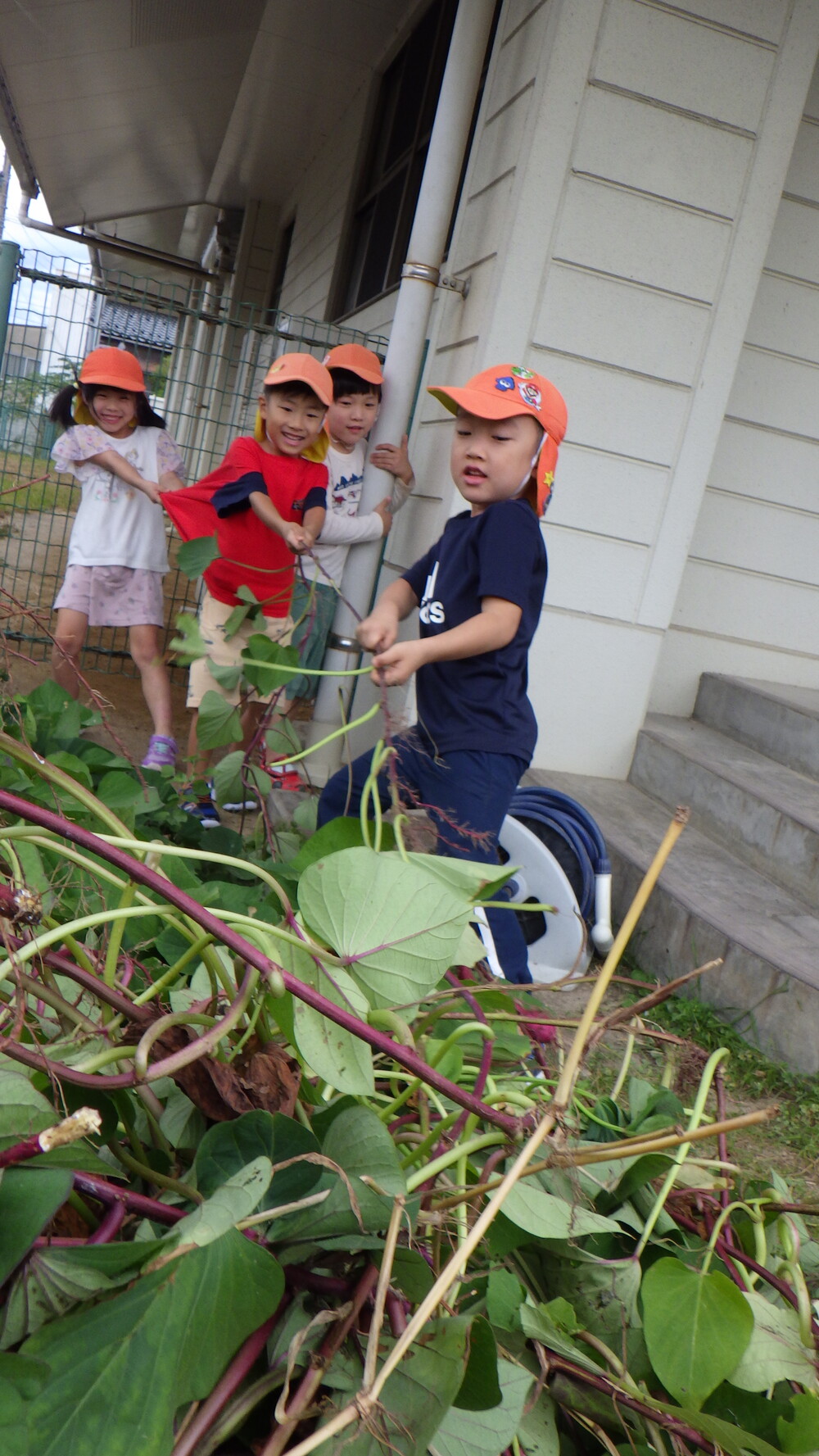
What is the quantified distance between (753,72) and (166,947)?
149 inches

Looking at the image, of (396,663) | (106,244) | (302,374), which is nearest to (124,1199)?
(396,663)

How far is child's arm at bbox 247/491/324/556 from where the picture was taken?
→ 250cm

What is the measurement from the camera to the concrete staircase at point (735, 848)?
8.28 ft

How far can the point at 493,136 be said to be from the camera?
3625 millimetres

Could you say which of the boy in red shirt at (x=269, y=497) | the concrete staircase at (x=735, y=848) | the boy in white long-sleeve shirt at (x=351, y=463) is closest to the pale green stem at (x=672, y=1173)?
the concrete staircase at (x=735, y=848)

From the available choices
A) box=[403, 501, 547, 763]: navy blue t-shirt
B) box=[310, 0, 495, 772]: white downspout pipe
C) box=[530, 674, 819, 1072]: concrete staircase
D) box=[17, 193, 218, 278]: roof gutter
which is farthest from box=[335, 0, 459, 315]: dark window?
box=[17, 193, 218, 278]: roof gutter

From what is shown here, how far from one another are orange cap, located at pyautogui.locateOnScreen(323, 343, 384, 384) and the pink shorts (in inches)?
45.5

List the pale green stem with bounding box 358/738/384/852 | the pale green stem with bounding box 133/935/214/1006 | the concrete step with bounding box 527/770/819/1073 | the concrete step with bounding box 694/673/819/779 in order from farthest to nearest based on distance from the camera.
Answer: the concrete step with bounding box 694/673/819/779, the concrete step with bounding box 527/770/819/1073, the pale green stem with bounding box 358/738/384/852, the pale green stem with bounding box 133/935/214/1006

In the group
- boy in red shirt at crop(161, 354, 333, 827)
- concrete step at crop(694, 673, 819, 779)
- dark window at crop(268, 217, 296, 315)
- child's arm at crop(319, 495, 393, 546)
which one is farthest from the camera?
dark window at crop(268, 217, 296, 315)

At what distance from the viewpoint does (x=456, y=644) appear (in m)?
1.94

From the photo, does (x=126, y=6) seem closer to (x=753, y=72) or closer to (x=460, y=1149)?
(x=753, y=72)

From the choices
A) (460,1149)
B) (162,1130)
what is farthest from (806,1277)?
(162,1130)

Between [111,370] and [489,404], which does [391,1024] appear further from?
[111,370]

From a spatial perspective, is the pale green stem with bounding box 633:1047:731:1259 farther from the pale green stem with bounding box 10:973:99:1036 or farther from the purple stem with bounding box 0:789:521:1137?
the pale green stem with bounding box 10:973:99:1036
